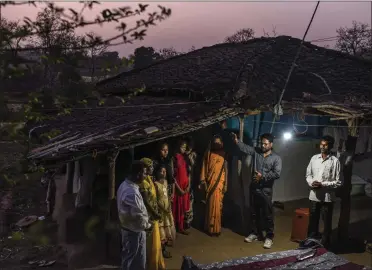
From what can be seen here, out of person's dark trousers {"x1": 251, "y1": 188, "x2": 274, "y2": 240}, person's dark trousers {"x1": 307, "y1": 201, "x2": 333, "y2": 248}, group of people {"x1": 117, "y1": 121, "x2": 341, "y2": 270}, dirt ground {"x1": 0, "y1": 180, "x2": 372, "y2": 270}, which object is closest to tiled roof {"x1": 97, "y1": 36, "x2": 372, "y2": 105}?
group of people {"x1": 117, "y1": 121, "x2": 341, "y2": 270}

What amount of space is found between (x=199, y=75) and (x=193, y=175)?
261 centimetres

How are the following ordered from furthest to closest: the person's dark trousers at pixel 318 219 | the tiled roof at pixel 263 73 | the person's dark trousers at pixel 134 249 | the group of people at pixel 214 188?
the tiled roof at pixel 263 73
the person's dark trousers at pixel 318 219
the group of people at pixel 214 188
the person's dark trousers at pixel 134 249

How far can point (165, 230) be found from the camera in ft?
26.1

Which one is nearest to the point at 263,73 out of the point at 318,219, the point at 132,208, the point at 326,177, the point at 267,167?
the point at 267,167

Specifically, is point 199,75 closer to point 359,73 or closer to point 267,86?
point 267,86

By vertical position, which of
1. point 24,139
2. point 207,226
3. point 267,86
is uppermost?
point 267,86

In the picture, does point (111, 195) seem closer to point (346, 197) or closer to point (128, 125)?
point (128, 125)

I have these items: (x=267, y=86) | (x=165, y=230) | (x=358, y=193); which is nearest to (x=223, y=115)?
(x=267, y=86)

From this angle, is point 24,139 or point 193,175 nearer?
point 24,139

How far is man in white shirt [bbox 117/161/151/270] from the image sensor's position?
5980 millimetres

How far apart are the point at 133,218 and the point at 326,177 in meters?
4.20

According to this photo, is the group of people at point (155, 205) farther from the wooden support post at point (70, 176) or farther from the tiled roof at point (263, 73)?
the wooden support post at point (70, 176)

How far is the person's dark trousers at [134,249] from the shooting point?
617 cm

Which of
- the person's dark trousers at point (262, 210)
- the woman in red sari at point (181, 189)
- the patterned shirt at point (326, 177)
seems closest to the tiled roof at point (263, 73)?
the patterned shirt at point (326, 177)
